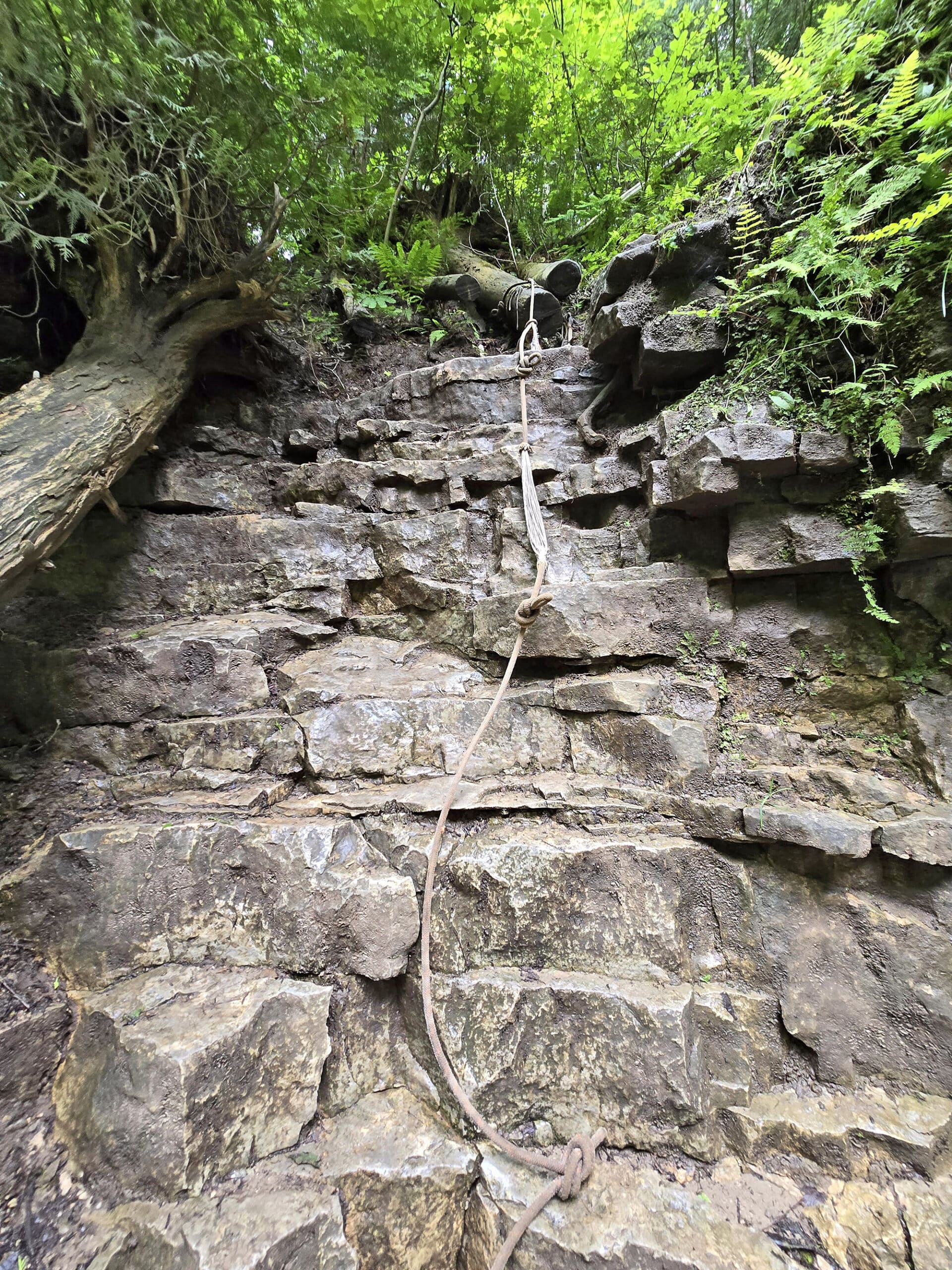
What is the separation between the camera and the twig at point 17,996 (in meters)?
1.94

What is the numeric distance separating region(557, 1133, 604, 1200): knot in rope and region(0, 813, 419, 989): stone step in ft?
2.88

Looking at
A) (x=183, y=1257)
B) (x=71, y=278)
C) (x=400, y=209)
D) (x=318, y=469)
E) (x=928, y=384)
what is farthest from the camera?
(x=400, y=209)

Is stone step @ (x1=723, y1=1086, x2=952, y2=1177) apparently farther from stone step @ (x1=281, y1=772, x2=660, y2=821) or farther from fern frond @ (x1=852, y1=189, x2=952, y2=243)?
fern frond @ (x1=852, y1=189, x2=952, y2=243)

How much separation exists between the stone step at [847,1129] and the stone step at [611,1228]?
0.29 meters

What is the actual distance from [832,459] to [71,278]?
414 cm

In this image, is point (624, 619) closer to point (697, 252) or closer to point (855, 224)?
point (855, 224)

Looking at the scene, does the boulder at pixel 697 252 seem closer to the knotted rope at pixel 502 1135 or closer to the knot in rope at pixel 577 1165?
the knotted rope at pixel 502 1135

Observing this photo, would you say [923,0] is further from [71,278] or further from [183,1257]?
[183,1257]

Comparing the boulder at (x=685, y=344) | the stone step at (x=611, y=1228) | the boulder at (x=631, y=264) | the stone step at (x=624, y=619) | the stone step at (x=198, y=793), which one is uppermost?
the boulder at (x=631, y=264)

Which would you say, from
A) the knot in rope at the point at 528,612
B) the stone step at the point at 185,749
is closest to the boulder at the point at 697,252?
the knot in rope at the point at 528,612

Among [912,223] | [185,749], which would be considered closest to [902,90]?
[912,223]

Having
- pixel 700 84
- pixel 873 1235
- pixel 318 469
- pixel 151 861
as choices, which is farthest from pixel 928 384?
pixel 700 84

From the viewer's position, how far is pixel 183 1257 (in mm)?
1557

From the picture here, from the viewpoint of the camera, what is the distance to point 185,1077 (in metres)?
1.72
